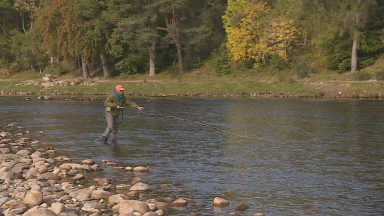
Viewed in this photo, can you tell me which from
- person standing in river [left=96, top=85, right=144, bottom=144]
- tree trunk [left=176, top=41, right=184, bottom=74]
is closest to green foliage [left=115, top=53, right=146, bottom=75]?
tree trunk [left=176, top=41, right=184, bottom=74]

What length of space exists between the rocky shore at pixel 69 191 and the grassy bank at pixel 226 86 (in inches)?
1560

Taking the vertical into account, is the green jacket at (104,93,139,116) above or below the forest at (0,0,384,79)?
below

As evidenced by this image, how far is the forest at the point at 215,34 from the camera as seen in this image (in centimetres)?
6512

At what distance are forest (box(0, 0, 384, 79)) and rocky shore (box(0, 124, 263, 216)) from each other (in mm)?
45013

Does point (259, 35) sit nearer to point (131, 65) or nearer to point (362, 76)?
point (362, 76)

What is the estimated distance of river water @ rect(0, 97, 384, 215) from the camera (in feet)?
49.4

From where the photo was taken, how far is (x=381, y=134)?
91.4 ft

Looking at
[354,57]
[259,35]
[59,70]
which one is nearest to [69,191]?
[354,57]

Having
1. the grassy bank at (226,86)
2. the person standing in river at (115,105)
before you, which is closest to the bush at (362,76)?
the grassy bank at (226,86)

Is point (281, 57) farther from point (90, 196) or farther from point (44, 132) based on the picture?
point (90, 196)

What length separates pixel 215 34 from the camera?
3282 inches

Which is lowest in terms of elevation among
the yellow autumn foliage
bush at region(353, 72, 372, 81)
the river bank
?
the river bank

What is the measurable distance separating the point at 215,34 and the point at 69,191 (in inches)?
2721

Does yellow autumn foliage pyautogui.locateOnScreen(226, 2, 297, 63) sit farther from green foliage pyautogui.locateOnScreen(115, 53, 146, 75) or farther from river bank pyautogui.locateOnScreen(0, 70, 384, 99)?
green foliage pyautogui.locateOnScreen(115, 53, 146, 75)
